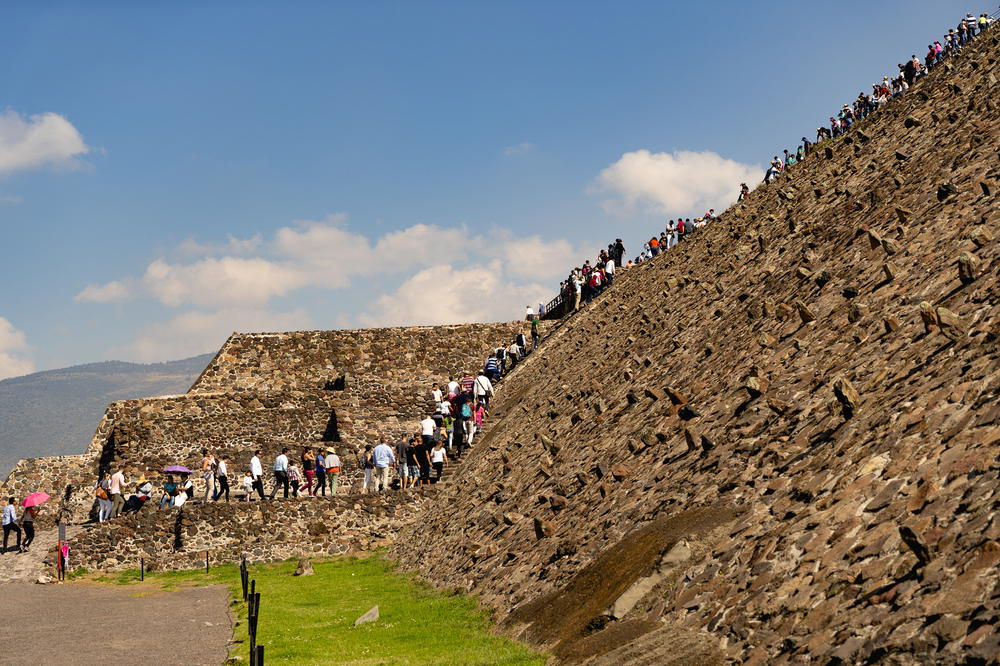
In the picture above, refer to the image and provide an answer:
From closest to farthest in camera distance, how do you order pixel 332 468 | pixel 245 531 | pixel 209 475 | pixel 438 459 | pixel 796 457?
pixel 796 457, pixel 245 531, pixel 438 459, pixel 209 475, pixel 332 468

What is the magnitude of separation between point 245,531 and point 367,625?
469 inches

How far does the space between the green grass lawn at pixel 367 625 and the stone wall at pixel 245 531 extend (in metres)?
2.49

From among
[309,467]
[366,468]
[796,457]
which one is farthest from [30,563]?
[796,457]

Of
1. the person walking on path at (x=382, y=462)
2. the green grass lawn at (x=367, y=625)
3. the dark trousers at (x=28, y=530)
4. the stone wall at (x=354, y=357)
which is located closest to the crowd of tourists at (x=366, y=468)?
the person walking on path at (x=382, y=462)

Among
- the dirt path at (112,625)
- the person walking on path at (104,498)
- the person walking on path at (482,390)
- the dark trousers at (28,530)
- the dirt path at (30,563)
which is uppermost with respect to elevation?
the person walking on path at (482,390)

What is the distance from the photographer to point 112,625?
16.9 meters

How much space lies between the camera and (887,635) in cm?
622

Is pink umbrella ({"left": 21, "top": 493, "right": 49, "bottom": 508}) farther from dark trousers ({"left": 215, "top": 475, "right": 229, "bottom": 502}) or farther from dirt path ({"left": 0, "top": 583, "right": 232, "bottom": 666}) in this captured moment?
dark trousers ({"left": 215, "top": 475, "right": 229, "bottom": 502})

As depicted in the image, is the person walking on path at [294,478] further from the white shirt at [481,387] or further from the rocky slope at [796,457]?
the white shirt at [481,387]

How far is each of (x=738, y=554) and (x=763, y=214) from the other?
19103 millimetres

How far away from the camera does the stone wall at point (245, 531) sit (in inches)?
982

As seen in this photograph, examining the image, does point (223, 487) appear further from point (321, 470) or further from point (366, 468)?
point (366, 468)

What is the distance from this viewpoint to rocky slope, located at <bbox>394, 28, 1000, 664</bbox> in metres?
6.96

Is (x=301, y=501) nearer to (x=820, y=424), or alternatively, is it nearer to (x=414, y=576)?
(x=414, y=576)
